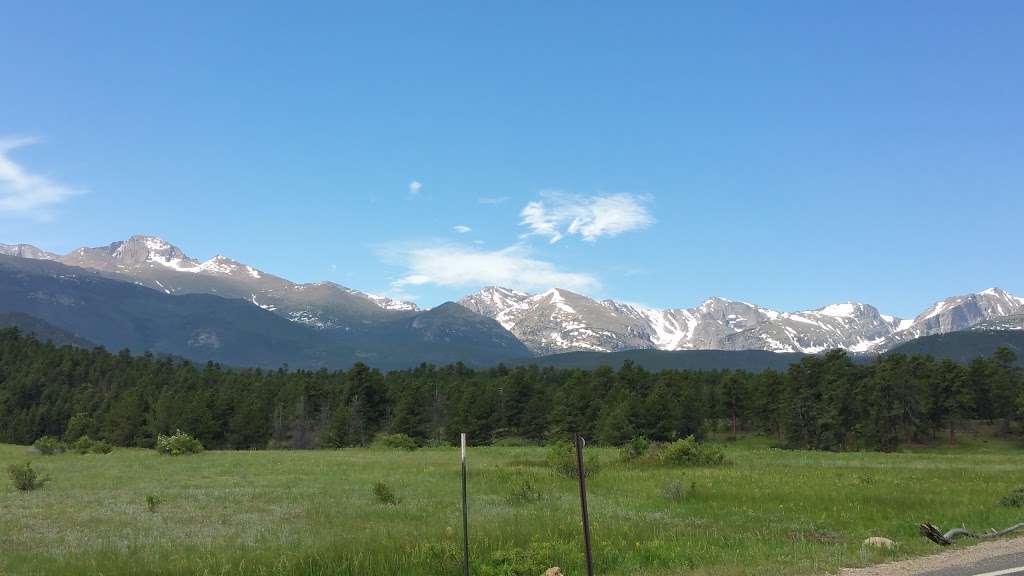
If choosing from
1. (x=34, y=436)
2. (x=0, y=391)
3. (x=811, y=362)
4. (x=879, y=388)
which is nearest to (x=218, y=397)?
(x=34, y=436)

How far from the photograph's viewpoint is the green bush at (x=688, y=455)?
162ft

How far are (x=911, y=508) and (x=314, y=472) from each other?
3956cm

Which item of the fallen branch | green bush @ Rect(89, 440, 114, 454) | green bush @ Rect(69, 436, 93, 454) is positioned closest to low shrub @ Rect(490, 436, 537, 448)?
green bush @ Rect(89, 440, 114, 454)

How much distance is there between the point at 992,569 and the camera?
14539 millimetres

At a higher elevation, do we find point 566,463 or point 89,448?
point 566,463

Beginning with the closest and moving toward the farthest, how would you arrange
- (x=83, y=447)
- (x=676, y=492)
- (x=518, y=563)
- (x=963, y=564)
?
(x=963, y=564)
(x=518, y=563)
(x=676, y=492)
(x=83, y=447)

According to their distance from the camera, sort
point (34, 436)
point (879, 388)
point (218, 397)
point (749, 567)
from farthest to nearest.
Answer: point (34, 436) < point (218, 397) < point (879, 388) < point (749, 567)

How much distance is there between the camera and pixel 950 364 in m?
106

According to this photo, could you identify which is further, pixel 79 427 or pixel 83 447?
pixel 79 427

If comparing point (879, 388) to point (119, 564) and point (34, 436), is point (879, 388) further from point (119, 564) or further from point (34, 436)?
point (34, 436)

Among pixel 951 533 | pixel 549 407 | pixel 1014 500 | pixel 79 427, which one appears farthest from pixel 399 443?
pixel 951 533

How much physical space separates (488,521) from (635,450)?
32.1 metres

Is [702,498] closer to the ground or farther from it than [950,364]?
closer to the ground

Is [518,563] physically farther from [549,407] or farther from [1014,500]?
[549,407]
